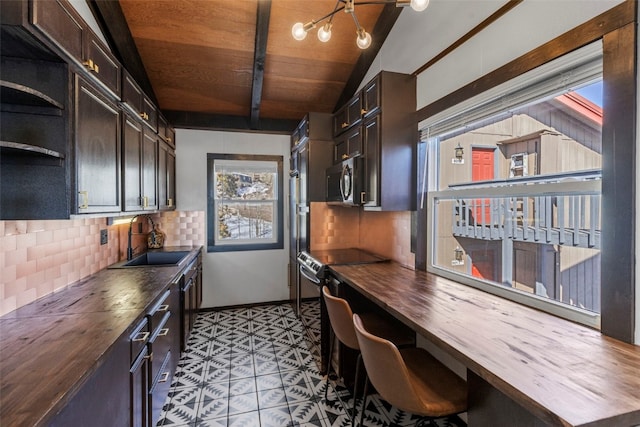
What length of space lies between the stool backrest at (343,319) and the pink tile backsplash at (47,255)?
1622 mm

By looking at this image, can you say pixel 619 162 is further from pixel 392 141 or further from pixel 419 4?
pixel 392 141

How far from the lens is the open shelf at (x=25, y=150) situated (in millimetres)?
1176

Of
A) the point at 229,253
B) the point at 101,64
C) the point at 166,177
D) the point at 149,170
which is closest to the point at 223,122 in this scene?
the point at 166,177

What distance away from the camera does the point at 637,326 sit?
1078mm

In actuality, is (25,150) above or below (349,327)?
above

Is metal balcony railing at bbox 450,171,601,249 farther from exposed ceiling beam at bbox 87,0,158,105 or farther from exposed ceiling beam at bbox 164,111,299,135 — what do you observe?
exposed ceiling beam at bbox 87,0,158,105

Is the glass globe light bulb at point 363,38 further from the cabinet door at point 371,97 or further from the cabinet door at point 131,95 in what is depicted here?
the cabinet door at point 131,95

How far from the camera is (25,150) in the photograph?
123cm

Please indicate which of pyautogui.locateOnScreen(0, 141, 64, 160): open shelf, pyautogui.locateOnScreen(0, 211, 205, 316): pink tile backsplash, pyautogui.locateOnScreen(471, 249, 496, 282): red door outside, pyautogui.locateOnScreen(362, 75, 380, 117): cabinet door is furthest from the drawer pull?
pyautogui.locateOnScreen(362, 75, 380, 117): cabinet door

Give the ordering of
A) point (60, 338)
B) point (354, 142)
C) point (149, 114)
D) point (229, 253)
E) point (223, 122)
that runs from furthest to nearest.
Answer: point (229, 253)
point (223, 122)
point (354, 142)
point (149, 114)
point (60, 338)

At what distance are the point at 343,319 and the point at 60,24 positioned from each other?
2.04 metres

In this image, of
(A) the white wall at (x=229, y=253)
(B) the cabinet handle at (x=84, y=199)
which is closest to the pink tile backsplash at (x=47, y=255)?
(B) the cabinet handle at (x=84, y=199)

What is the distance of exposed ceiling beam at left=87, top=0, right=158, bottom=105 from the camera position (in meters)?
2.24

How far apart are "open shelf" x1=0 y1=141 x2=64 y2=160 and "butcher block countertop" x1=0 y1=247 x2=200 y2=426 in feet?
2.49
